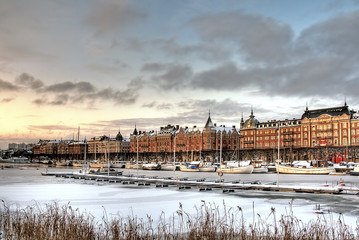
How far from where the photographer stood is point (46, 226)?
608 inches

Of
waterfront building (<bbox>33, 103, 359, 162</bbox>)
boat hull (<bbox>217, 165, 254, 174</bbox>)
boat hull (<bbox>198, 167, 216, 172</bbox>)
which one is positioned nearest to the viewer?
boat hull (<bbox>217, 165, 254, 174</bbox>)

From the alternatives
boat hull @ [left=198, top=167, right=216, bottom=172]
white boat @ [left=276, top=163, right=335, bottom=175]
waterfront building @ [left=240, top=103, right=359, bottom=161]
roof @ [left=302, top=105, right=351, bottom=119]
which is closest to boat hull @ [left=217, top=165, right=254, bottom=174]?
white boat @ [left=276, top=163, right=335, bottom=175]

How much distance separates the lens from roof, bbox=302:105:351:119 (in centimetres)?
12838

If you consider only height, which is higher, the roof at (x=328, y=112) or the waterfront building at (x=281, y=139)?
the roof at (x=328, y=112)

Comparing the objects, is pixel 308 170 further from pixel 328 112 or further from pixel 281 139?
pixel 281 139

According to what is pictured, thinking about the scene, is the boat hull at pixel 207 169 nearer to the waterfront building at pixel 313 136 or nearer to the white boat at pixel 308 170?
the white boat at pixel 308 170

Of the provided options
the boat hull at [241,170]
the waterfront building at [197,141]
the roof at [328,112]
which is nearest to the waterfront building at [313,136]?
the roof at [328,112]

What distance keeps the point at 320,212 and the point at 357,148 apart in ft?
317

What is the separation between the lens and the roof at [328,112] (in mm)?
128375

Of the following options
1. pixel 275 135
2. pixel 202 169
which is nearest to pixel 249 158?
pixel 275 135

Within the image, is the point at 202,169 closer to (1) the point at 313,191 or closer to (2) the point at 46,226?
(1) the point at 313,191

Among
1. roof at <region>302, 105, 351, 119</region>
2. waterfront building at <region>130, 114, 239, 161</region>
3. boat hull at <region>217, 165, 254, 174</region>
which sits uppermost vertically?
roof at <region>302, 105, 351, 119</region>

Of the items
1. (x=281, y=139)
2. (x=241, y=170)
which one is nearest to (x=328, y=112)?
(x=281, y=139)

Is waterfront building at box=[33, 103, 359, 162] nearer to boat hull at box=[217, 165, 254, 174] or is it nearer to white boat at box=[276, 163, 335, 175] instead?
boat hull at box=[217, 165, 254, 174]
